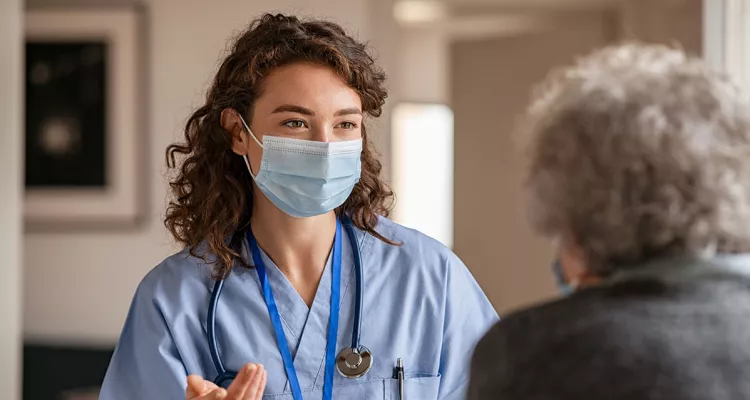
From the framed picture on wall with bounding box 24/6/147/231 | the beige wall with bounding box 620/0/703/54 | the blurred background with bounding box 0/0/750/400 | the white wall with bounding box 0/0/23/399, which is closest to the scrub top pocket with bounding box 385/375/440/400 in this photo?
the white wall with bounding box 0/0/23/399

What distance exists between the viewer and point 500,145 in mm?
4691

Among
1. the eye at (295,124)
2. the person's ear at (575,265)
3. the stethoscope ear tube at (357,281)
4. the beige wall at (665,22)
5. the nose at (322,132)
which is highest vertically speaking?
the beige wall at (665,22)

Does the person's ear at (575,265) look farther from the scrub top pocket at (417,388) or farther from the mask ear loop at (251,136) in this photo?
the mask ear loop at (251,136)

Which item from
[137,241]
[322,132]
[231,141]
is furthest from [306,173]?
[137,241]

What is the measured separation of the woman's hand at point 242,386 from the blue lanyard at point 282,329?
0.65 ft

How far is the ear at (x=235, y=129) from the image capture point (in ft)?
5.82

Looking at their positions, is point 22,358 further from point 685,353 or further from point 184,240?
point 685,353

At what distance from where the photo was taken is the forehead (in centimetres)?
165

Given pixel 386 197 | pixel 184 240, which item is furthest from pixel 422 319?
pixel 184 240

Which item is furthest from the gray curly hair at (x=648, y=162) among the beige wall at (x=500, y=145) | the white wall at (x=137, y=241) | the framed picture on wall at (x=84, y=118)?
the beige wall at (x=500, y=145)

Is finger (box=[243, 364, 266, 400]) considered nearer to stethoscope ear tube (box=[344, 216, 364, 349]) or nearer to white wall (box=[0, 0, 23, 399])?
stethoscope ear tube (box=[344, 216, 364, 349])

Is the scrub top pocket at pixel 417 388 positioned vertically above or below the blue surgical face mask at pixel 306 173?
below

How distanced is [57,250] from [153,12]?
101 cm

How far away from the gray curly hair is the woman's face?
743 mm
